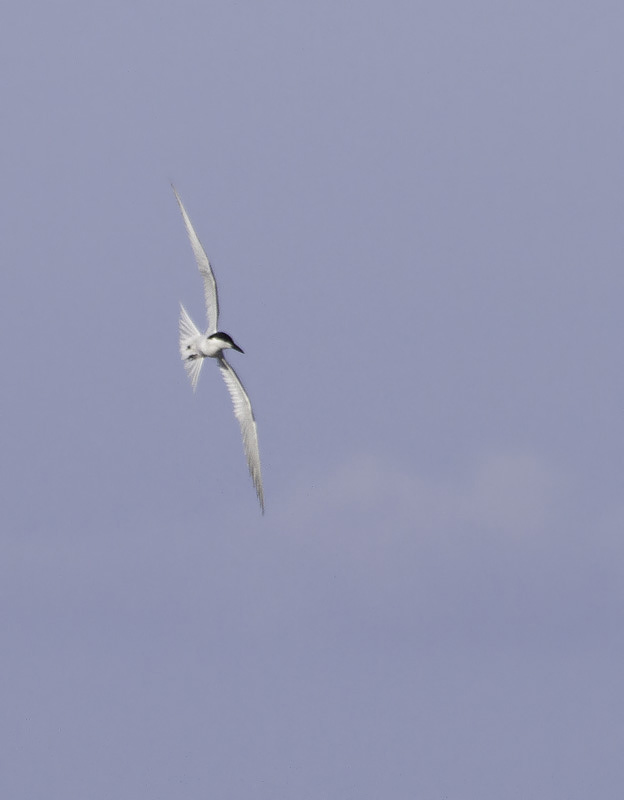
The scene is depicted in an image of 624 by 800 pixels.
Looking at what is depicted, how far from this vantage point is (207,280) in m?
48.9

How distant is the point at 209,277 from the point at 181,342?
2.57m

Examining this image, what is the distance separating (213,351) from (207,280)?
2509mm

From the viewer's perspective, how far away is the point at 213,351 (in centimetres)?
4834

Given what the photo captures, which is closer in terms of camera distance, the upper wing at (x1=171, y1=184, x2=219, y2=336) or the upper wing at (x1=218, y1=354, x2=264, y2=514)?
the upper wing at (x1=171, y1=184, x2=219, y2=336)

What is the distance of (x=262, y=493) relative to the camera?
159ft

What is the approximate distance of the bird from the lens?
158 feet

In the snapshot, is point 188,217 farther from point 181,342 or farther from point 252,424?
point 252,424

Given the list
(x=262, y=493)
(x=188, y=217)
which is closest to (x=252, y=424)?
(x=262, y=493)

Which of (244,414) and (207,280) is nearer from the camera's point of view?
(207,280)

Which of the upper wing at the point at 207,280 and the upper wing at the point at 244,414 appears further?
the upper wing at the point at 244,414

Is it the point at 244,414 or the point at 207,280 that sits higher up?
the point at 207,280

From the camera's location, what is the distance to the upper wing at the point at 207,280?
4850 cm

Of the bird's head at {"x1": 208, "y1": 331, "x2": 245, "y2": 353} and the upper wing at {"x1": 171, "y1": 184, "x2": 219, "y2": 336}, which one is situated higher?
the upper wing at {"x1": 171, "y1": 184, "x2": 219, "y2": 336}

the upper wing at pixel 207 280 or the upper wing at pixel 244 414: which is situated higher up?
the upper wing at pixel 207 280
